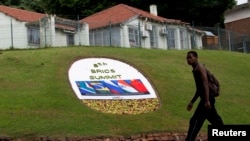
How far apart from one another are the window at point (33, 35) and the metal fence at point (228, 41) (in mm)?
13396

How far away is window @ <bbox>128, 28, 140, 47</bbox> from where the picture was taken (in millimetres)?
39469

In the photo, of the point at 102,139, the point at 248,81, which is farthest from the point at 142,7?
the point at 102,139

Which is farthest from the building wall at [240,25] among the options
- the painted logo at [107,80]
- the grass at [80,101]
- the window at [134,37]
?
the painted logo at [107,80]

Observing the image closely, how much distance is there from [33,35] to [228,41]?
15312mm

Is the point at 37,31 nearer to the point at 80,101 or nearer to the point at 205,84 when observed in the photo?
the point at 80,101

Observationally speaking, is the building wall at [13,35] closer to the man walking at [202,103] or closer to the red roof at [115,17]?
the red roof at [115,17]

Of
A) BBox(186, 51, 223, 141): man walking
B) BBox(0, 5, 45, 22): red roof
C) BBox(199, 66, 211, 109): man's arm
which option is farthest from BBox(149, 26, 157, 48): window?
BBox(199, 66, 211, 109): man's arm

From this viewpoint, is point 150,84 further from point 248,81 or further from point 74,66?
point 248,81

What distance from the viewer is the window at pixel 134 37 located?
3947 centimetres

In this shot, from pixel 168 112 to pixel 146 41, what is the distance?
2227 cm

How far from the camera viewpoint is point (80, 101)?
748 inches

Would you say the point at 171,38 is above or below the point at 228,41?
above

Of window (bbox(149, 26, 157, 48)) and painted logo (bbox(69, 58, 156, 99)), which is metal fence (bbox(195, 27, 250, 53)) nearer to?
window (bbox(149, 26, 157, 48))

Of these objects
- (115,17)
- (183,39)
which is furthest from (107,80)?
(183,39)
